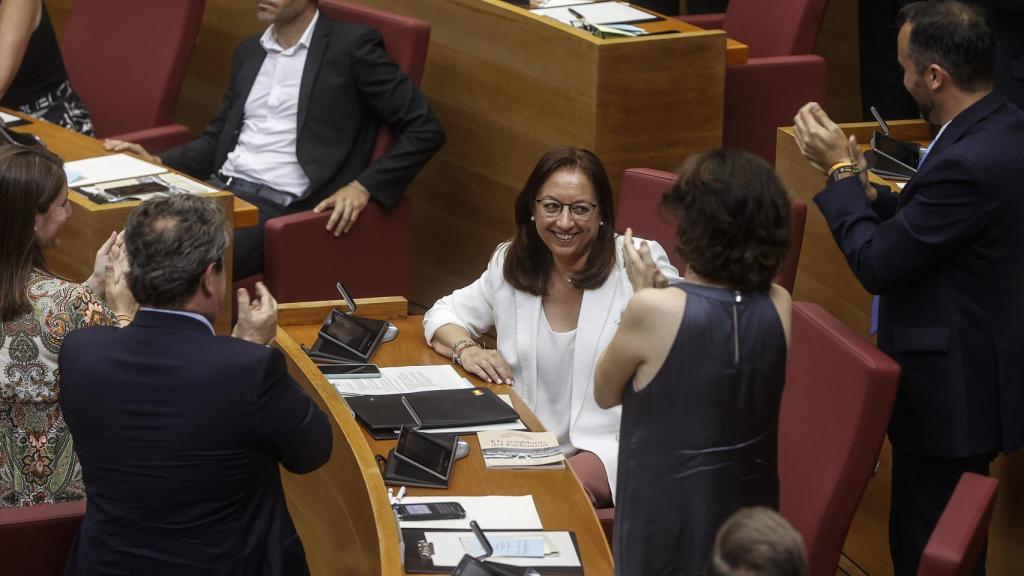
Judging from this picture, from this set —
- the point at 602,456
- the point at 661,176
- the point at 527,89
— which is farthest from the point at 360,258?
the point at 602,456

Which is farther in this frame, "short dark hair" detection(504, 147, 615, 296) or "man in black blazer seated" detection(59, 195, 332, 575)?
"short dark hair" detection(504, 147, 615, 296)

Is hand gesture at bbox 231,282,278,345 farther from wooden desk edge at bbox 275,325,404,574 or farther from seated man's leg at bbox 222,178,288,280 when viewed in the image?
seated man's leg at bbox 222,178,288,280

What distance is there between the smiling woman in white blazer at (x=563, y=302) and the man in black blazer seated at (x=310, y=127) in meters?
1.18

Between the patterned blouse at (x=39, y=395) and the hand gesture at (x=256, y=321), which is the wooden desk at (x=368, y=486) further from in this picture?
the patterned blouse at (x=39, y=395)

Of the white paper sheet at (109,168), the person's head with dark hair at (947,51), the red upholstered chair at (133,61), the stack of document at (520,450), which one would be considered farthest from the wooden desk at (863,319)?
the red upholstered chair at (133,61)

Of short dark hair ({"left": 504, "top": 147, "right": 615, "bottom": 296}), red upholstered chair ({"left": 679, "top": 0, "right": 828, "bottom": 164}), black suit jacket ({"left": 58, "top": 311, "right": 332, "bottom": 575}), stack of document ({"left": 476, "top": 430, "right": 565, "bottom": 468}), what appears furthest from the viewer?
red upholstered chair ({"left": 679, "top": 0, "right": 828, "bottom": 164})

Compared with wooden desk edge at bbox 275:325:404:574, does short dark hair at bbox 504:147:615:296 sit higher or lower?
higher

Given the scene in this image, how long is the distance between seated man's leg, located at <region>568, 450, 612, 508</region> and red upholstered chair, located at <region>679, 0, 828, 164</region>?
1900 mm

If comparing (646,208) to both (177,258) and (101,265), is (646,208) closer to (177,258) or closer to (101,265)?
(101,265)

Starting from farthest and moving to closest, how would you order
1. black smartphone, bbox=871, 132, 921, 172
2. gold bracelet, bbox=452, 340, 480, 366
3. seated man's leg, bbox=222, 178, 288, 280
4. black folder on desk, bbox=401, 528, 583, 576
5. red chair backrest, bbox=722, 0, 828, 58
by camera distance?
red chair backrest, bbox=722, 0, 828, 58, seated man's leg, bbox=222, 178, 288, 280, black smartphone, bbox=871, 132, 921, 172, gold bracelet, bbox=452, 340, 480, 366, black folder on desk, bbox=401, 528, 583, 576

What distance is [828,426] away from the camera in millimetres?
2389

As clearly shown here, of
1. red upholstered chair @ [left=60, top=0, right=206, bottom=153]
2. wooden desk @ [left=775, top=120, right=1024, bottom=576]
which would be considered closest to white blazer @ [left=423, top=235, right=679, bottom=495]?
wooden desk @ [left=775, top=120, right=1024, bottom=576]

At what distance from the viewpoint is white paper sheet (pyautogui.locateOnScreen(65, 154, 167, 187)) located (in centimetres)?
375

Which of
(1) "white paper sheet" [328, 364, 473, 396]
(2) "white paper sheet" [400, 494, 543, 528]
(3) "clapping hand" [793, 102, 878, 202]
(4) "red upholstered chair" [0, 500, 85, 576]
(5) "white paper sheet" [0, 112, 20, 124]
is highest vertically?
(3) "clapping hand" [793, 102, 878, 202]
